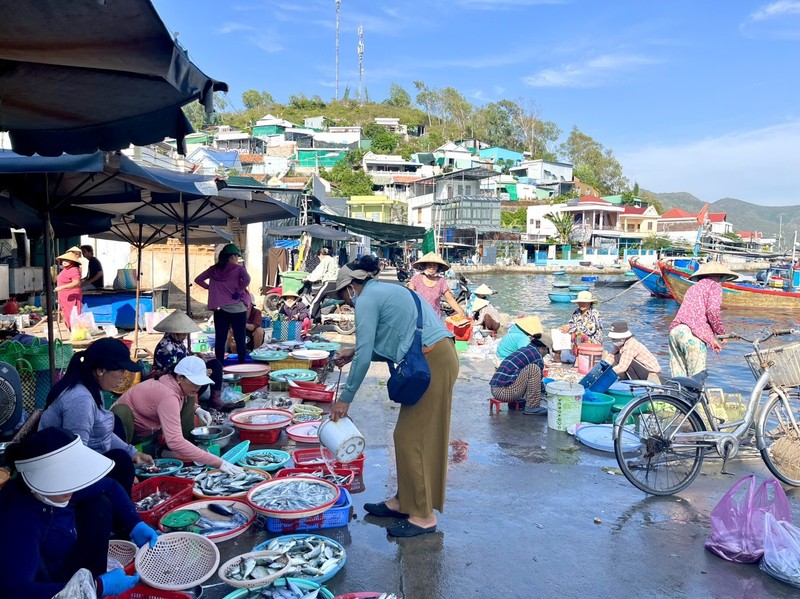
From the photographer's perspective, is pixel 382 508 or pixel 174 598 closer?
pixel 174 598

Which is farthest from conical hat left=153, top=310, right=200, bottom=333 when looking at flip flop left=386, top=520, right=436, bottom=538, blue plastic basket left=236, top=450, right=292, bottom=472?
flip flop left=386, top=520, right=436, bottom=538

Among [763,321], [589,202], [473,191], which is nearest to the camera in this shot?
[763,321]

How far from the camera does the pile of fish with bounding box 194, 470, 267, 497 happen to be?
3.88 meters

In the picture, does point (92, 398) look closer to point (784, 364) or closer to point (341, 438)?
point (341, 438)

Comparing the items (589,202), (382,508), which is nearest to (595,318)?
(382,508)

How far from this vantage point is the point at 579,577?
→ 334 centimetres

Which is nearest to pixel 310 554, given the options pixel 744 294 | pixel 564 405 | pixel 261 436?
pixel 261 436

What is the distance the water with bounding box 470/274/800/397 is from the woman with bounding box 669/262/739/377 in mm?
6224

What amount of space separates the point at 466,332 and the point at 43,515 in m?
10.0

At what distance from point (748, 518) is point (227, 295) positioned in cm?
587

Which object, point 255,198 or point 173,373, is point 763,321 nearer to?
point 255,198

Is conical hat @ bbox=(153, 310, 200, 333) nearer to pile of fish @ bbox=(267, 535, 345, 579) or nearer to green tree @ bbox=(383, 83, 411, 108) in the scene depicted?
pile of fish @ bbox=(267, 535, 345, 579)

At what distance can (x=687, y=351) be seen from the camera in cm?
605

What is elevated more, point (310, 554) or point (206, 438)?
point (206, 438)
